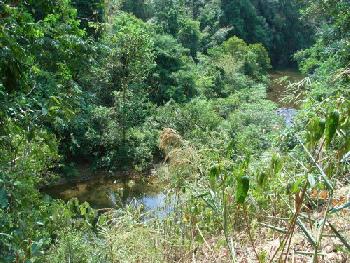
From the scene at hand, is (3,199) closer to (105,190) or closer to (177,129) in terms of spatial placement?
(105,190)

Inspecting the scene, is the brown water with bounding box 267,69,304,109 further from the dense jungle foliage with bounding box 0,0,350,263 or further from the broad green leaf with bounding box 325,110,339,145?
the broad green leaf with bounding box 325,110,339,145

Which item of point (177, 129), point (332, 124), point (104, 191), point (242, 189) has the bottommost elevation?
point (104, 191)

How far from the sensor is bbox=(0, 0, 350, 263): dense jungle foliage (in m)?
1.75

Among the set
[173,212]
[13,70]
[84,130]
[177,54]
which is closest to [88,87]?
[84,130]

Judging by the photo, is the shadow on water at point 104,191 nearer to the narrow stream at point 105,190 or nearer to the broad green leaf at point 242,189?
the narrow stream at point 105,190

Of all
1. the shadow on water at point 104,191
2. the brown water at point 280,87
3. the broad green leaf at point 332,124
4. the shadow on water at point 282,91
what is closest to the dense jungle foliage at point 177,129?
the broad green leaf at point 332,124

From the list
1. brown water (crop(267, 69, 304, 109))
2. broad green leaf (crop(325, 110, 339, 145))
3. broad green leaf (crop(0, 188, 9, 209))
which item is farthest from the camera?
brown water (crop(267, 69, 304, 109))

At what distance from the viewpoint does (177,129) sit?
14.1m

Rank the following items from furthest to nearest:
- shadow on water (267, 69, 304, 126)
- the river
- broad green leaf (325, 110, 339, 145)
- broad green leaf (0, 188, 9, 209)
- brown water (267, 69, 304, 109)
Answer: brown water (267, 69, 304, 109) < shadow on water (267, 69, 304, 126) < the river < broad green leaf (0, 188, 9, 209) < broad green leaf (325, 110, 339, 145)

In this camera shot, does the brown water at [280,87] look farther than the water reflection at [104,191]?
Yes

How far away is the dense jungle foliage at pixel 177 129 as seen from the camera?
1753mm

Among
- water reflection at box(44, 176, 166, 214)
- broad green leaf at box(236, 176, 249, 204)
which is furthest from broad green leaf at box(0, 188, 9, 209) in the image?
water reflection at box(44, 176, 166, 214)

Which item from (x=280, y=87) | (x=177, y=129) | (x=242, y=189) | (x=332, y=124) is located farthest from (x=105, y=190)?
(x=280, y=87)

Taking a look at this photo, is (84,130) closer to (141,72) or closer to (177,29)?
(141,72)
